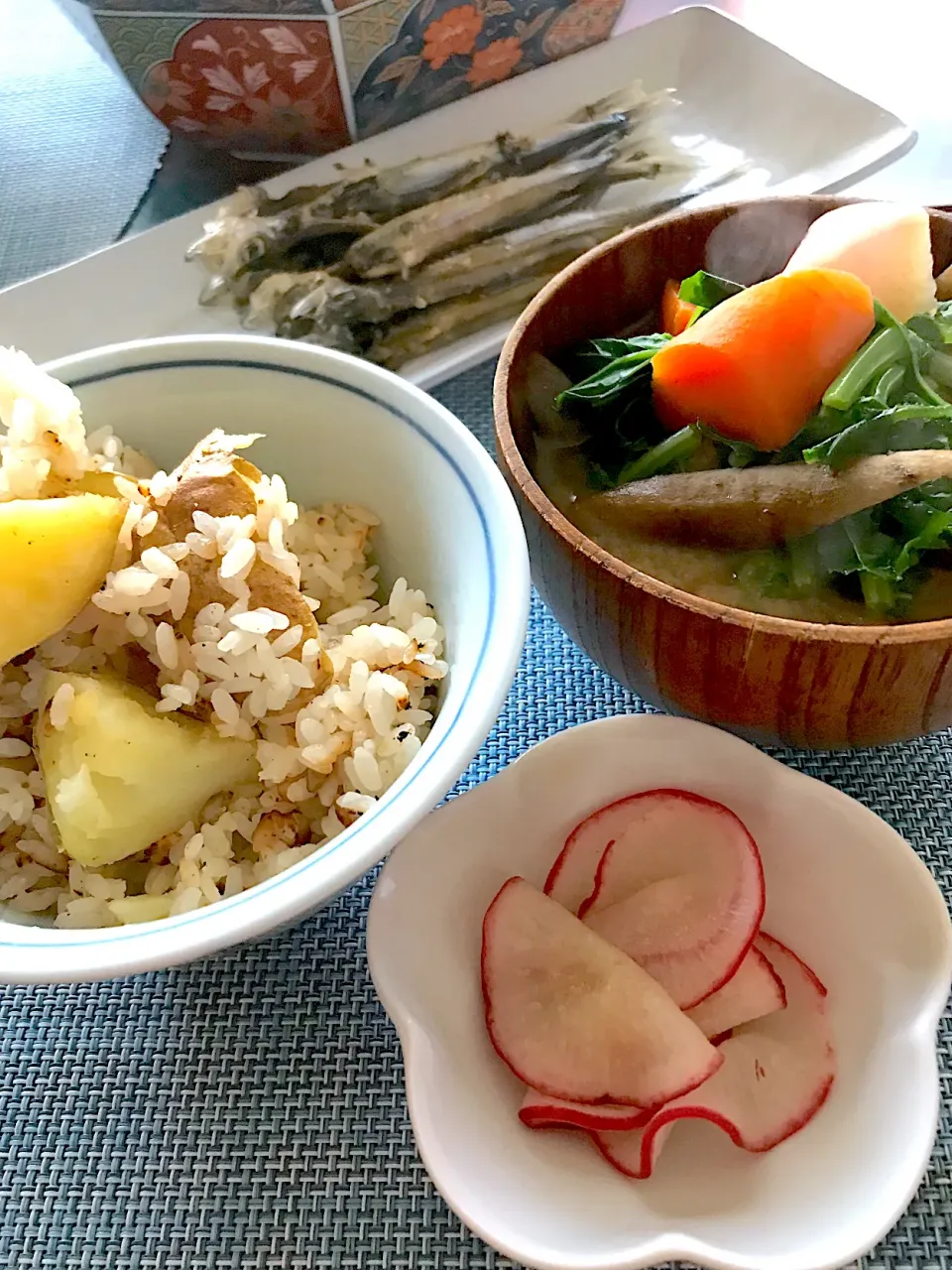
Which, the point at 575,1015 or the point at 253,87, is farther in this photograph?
the point at 253,87

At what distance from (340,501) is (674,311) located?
34 centimetres

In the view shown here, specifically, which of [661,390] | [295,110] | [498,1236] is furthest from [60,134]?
[498,1236]

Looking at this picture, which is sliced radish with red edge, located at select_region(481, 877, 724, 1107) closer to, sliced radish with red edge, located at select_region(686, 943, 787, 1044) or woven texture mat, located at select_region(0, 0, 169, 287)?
sliced radish with red edge, located at select_region(686, 943, 787, 1044)

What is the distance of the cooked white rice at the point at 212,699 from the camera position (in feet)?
2.07

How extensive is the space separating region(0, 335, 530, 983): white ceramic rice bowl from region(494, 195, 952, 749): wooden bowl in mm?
54

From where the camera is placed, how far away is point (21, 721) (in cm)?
68

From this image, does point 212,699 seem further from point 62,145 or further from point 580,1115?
point 62,145

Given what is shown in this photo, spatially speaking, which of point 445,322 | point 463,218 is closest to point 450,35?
point 463,218

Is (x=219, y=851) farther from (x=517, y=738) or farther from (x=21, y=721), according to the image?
(x=517, y=738)

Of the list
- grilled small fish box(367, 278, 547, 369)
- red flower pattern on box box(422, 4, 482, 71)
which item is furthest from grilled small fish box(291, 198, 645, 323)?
red flower pattern on box box(422, 4, 482, 71)

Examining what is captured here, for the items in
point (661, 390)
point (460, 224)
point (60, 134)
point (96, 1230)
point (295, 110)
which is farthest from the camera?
point (60, 134)

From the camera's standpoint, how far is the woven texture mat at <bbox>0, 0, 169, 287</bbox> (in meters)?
1.41

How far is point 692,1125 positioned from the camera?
616 mm

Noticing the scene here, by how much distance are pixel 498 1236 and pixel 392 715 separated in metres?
0.29
